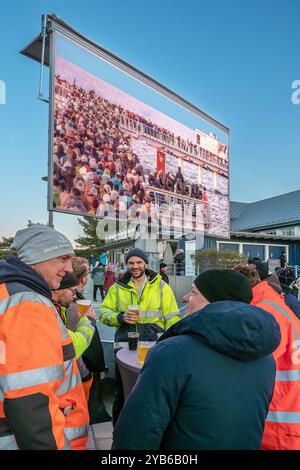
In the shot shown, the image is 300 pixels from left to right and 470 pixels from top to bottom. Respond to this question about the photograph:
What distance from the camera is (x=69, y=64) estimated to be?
23.7 feet

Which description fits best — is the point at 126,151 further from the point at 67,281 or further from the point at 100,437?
the point at 67,281

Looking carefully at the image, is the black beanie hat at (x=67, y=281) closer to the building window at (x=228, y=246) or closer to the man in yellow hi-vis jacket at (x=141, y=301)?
the man in yellow hi-vis jacket at (x=141, y=301)

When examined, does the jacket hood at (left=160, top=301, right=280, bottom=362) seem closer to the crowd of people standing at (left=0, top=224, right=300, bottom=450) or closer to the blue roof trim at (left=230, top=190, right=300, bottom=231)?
the crowd of people standing at (left=0, top=224, right=300, bottom=450)

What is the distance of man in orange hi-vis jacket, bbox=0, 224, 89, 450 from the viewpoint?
1229 millimetres

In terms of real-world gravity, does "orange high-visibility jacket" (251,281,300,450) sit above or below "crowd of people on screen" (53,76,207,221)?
below

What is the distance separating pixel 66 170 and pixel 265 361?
613 cm

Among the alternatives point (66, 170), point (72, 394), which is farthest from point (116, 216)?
point (72, 394)

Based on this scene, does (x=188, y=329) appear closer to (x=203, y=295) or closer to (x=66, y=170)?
(x=203, y=295)

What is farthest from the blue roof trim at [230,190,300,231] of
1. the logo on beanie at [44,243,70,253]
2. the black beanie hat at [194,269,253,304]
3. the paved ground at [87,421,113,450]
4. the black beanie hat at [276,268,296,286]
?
the logo on beanie at [44,243,70,253]

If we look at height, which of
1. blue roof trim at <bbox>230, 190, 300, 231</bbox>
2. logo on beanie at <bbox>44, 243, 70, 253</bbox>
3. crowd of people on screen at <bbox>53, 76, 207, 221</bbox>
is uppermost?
blue roof trim at <bbox>230, 190, 300, 231</bbox>

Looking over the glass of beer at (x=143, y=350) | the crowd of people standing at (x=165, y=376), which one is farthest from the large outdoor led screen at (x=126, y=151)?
the crowd of people standing at (x=165, y=376)

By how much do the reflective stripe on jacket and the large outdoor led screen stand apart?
10.1 feet

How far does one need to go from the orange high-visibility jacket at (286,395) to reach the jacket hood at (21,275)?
125 cm

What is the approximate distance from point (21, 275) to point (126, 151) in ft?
25.5
